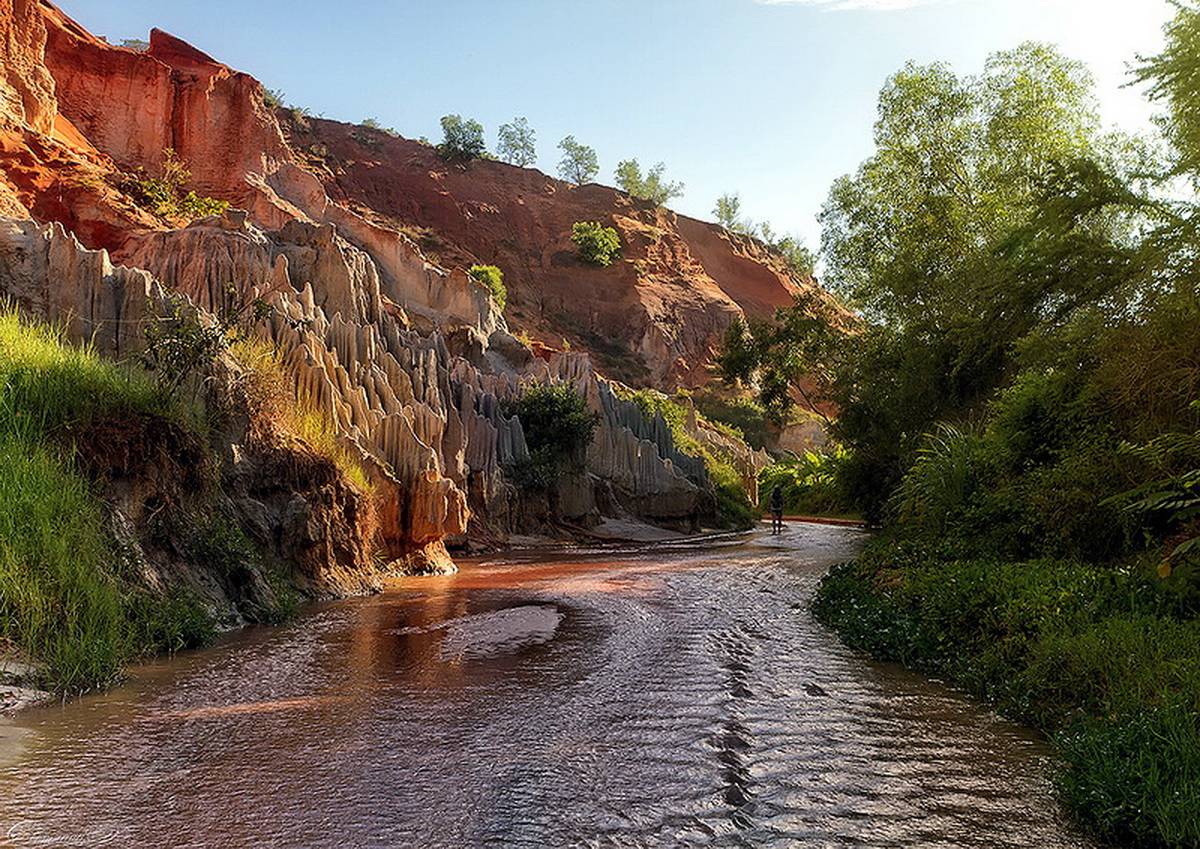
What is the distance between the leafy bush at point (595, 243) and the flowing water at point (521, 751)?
72.5 meters

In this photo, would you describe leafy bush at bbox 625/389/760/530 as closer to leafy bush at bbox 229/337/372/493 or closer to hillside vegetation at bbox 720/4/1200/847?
hillside vegetation at bbox 720/4/1200/847

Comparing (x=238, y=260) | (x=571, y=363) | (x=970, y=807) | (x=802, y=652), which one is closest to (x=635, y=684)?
(x=802, y=652)

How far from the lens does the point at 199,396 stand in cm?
1276

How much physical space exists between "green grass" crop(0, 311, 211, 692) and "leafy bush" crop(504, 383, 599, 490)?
66.2ft

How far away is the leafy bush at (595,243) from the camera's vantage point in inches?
3174

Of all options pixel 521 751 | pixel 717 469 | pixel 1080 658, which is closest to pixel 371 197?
pixel 717 469

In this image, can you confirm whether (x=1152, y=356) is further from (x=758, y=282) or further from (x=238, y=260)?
(x=758, y=282)

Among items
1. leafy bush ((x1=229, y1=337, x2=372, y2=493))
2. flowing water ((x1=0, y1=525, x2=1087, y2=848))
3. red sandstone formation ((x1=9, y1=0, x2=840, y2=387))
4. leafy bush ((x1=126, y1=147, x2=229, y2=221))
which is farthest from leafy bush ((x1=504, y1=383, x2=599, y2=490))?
flowing water ((x1=0, y1=525, x2=1087, y2=848))

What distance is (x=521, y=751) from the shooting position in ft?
19.4

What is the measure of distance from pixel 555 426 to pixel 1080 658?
82.6 feet

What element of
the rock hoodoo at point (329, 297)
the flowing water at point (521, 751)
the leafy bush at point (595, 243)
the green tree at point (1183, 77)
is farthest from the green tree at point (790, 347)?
the leafy bush at point (595, 243)

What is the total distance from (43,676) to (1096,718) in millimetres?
7987

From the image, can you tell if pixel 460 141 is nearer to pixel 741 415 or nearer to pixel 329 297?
pixel 741 415

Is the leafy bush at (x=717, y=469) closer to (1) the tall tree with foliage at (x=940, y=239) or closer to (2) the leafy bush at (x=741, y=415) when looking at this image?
(1) the tall tree with foliage at (x=940, y=239)
